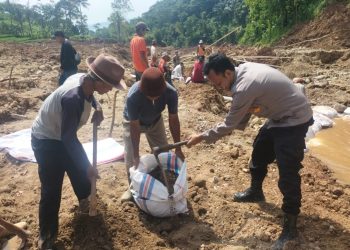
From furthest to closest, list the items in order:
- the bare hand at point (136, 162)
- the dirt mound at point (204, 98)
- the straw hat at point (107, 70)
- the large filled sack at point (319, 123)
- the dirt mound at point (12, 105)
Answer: the dirt mound at point (204, 98)
the dirt mound at point (12, 105)
the large filled sack at point (319, 123)
the bare hand at point (136, 162)
the straw hat at point (107, 70)

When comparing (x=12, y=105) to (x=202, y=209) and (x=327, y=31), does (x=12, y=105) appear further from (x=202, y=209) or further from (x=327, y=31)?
(x=327, y=31)

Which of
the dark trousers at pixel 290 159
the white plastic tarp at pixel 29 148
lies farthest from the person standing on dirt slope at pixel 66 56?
the dark trousers at pixel 290 159

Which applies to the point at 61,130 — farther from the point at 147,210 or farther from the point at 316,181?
the point at 316,181

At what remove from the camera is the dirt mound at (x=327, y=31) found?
551 inches

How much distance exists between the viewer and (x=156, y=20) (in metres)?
62.1

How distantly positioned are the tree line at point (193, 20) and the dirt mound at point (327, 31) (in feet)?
4.01

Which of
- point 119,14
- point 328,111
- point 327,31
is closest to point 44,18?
point 119,14

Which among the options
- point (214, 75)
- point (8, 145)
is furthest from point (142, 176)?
point (8, 145)

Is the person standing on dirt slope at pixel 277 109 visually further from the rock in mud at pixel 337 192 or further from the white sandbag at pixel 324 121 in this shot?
the white sandbag at pixel 324 121

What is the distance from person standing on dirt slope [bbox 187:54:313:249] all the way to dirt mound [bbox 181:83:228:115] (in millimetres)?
4572

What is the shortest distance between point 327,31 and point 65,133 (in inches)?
595

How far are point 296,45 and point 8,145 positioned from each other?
44.2ft

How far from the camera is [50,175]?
2992 mm

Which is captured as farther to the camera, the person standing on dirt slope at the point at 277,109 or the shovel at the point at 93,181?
the shovel at the point at 93,181
